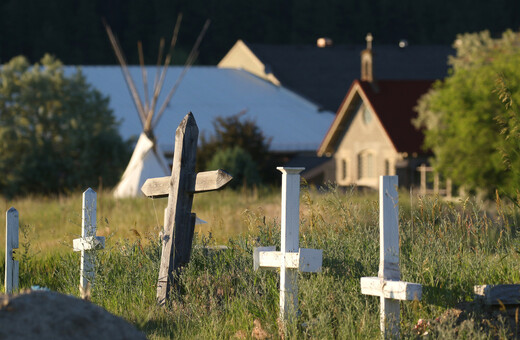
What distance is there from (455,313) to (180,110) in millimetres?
42947

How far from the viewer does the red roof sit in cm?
3928

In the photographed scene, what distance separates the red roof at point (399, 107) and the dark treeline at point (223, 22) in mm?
33798

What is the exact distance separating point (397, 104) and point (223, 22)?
42718 millimetres

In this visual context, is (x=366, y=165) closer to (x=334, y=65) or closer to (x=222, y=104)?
(x=222, y=104)

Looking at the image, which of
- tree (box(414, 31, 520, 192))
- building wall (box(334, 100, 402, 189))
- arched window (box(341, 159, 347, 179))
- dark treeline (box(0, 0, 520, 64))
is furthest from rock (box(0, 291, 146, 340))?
dark treeline (box(0, 0, 520, 64))

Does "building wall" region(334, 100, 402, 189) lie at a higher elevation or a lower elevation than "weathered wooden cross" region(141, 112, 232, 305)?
higher

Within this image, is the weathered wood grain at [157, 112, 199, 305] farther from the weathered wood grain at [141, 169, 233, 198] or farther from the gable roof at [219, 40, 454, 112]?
the gable roof at [219, 40, 454, 112]

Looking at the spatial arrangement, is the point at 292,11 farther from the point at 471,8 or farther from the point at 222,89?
the point at 222,89

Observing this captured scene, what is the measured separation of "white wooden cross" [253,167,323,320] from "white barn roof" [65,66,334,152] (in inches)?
1417

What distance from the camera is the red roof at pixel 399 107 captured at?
39281 mm

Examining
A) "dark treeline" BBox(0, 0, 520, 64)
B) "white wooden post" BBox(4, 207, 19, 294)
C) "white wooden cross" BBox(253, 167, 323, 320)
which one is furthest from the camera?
"dark treeline" BBox(0, 0, 520, 64)

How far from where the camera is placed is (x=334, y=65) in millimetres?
62781

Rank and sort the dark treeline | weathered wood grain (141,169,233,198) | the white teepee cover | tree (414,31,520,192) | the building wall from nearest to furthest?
weathered wood grain (141,169,233,198) < the white teepee cover < tree (414,31,520,192) < the building wall < the dark treeline

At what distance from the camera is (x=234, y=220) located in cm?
1470
